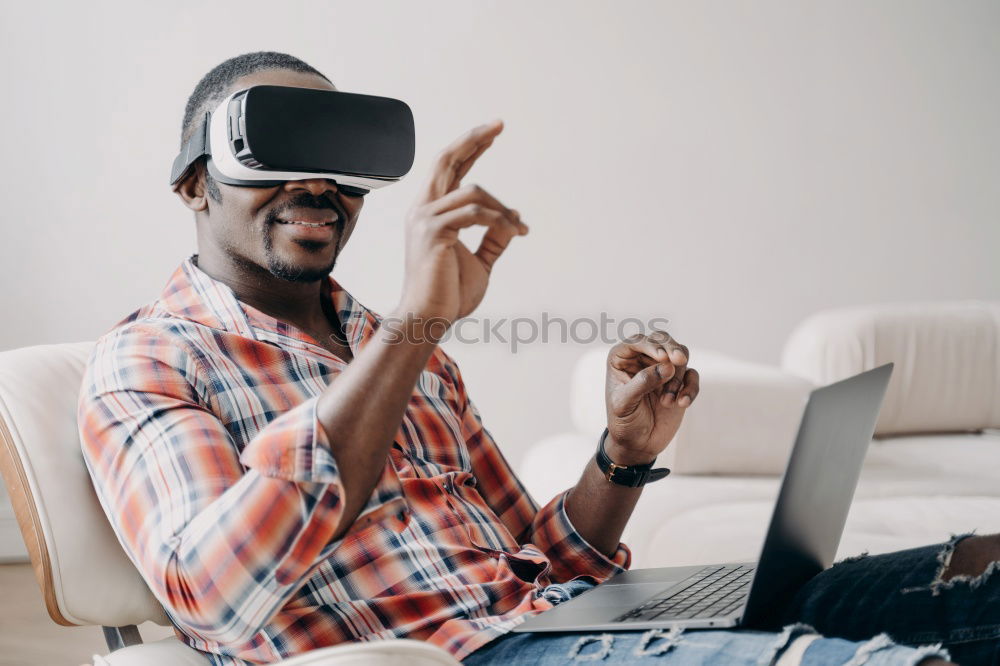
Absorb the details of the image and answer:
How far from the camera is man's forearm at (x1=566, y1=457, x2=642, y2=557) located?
123 cm

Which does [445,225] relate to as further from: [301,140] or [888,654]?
[888,654]

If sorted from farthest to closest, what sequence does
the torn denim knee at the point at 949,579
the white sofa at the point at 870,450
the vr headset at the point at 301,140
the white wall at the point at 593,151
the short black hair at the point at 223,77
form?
1. the white wall at the point at 593,151
2. the white sofa at the point at 870,450
3. the short black hair at the point at 223,77
4. the vr headset at the point at 301,140
5. the torn denim knee at the point at 949,579

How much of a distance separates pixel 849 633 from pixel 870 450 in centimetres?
140

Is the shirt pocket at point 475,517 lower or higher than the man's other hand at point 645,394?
Answer: lower

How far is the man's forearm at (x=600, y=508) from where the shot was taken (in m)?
1.23

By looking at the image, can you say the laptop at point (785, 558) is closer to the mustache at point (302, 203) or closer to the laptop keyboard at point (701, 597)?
the laptop keyboard at point (701, 597)

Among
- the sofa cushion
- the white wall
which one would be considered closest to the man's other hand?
the sofa cushion

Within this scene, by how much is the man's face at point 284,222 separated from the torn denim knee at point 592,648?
0.53 meters

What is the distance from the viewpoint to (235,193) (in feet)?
3.70

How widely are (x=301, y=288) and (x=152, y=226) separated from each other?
161 centimetres

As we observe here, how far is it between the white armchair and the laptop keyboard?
0.48 metres

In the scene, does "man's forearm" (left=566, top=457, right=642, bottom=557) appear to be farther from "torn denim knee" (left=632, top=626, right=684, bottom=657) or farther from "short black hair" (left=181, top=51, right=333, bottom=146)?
"short black hair" (left=181, top=51, right=333, bottom=146)

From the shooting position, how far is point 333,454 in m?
0.82

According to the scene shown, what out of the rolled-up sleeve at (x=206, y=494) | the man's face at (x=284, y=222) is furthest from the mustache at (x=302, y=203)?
the rolled-up sleeve at (x=206, y=494)
